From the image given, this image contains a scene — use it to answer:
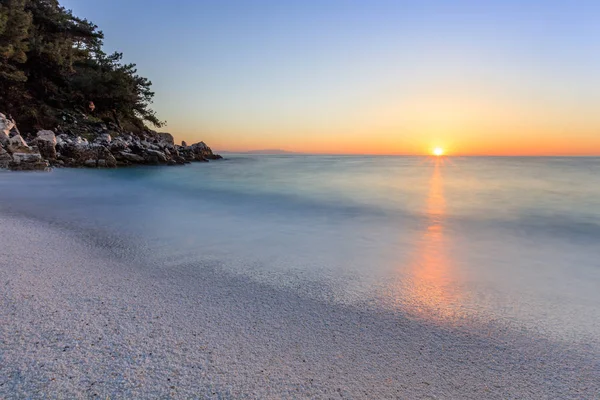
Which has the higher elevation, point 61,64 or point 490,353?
point 61,64

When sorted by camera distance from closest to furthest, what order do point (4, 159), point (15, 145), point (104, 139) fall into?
point (4, 159) → point (15, 145) → point (104, 139)

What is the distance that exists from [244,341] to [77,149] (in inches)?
743

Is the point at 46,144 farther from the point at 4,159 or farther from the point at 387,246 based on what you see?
the point at 387,246

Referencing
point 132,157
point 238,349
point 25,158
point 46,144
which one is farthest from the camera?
point 132,157

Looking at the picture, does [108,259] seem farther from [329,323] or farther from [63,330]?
[329,323]

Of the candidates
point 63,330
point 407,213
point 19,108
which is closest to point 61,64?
point 19,108

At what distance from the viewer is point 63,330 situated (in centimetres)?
189

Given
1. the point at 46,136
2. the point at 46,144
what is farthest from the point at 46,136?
the point at 46,144

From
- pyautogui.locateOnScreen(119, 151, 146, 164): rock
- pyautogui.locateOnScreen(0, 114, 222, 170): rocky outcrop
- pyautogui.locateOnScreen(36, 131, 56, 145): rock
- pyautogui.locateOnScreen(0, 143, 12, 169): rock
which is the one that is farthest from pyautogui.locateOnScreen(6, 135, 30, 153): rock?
pyautogui.locateOnScreen(119, 151, 146, 164): rock

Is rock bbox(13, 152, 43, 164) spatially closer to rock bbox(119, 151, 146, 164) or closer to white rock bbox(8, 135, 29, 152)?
white rock bbox(8, 135, 29, 152)

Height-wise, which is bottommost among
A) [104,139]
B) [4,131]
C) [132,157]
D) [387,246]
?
[387,246]

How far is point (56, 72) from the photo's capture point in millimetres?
22188

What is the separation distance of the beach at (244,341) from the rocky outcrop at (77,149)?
12272mm

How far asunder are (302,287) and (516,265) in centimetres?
269
